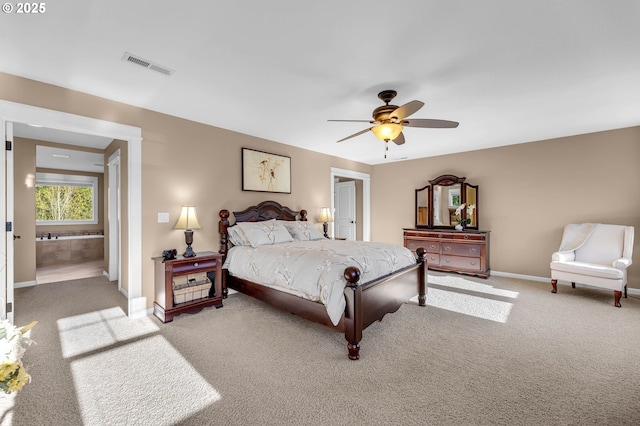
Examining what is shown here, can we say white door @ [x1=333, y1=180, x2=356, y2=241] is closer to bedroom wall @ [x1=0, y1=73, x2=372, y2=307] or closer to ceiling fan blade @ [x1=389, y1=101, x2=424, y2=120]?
bedroom wall @ [x1=0, y1=73, x2=372, y2=307]

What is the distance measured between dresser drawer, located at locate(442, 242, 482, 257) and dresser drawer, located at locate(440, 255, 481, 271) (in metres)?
0.08

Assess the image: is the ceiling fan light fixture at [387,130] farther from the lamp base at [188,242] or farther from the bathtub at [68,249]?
the bathtub at [68,249]

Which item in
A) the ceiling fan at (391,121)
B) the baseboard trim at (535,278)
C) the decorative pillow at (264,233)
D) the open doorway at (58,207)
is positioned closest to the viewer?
the ceiling fan at (391,121)

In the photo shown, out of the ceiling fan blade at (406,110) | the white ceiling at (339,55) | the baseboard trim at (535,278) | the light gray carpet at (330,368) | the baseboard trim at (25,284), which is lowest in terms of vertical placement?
the light gray carpet at (330,368)

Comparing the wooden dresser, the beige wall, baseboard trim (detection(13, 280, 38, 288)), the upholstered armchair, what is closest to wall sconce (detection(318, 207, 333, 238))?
the beige wall

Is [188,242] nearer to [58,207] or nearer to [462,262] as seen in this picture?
[462,262]

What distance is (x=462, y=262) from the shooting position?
534 centimetres

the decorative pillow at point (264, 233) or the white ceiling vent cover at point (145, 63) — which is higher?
the white ceiling vent cover at point (145, 63)

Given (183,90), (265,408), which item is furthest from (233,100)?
(265,408)

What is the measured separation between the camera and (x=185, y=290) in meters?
3.35

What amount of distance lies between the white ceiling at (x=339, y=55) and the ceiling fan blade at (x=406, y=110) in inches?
12.2

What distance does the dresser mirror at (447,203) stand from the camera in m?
5.64

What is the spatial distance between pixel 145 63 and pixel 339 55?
1.73 m

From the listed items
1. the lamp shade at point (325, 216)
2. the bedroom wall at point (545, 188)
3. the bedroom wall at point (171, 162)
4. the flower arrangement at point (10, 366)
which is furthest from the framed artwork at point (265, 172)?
the flower arrangement at point (10, 366)
